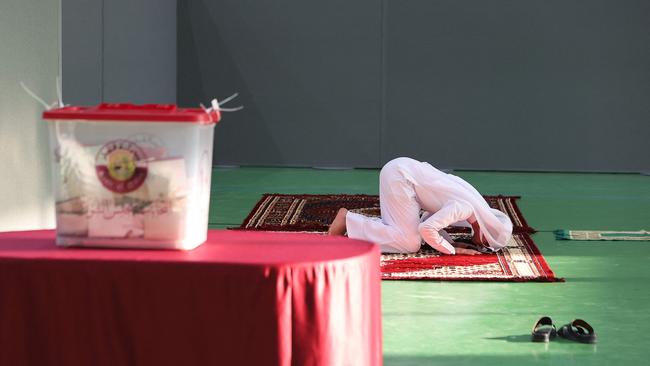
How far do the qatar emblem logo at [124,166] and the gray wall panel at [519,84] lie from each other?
991cm

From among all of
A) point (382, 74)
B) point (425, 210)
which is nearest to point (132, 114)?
point (425, 210)

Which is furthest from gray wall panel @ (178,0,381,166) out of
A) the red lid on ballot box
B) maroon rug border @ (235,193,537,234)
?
the red lid on ballot box

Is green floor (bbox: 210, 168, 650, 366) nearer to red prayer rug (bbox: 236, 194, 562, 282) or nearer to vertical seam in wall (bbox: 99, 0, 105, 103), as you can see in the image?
red prayer rug (bbox: 236, 194, 562, 282)

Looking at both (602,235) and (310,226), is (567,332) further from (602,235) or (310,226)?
(310,226)

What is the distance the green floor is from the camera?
4.20 m

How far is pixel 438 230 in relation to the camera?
6.35 m

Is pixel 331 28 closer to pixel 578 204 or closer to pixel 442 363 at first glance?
pixel 578 204

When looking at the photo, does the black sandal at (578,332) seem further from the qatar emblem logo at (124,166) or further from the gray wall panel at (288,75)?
the gray wall panel at (288,75)

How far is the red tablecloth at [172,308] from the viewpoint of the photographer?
2441mm

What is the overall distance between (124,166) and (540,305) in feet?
9.67

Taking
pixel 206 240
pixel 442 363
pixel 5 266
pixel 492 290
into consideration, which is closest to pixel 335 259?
pixel 206 240

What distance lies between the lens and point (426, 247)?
6695 millimetres

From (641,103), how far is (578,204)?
3.47 metres

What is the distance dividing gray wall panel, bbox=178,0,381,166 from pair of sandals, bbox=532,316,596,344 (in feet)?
26.4
